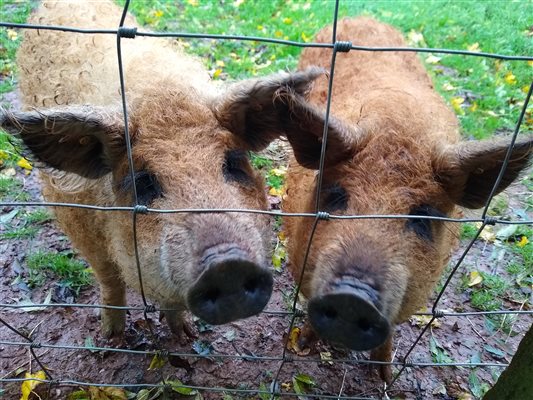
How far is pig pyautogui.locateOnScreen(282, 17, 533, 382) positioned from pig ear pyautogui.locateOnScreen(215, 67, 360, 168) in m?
0.02

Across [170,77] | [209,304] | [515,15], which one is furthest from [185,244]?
[515,15]

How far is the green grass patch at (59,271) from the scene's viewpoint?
4227 millimetres

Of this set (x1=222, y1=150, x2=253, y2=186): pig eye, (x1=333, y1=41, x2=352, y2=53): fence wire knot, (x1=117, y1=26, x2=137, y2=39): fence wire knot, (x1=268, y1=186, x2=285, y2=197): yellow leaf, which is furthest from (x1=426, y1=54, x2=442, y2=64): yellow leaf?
(x1=117, y1=26, x2=137, y2=39): fence wire knot

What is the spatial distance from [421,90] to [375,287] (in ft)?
7.21

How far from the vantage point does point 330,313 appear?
2.34 metres

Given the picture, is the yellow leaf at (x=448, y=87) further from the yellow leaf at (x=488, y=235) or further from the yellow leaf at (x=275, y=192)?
the yellow leaf at (x=275, y=192)

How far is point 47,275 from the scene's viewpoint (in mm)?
4309

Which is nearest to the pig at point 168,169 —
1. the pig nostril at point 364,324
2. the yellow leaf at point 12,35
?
the pig nostril at point 364,324

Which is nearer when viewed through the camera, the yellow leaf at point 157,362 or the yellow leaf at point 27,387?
the yellow leaf at point 27,387

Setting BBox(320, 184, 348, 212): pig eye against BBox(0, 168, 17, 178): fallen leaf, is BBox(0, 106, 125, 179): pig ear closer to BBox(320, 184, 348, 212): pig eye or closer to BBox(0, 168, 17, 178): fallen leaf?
BBox(320, 184, 348, 212): pig eye

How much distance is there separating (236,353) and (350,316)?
66.8 inches

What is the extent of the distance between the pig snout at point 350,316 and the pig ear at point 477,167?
2.93ft

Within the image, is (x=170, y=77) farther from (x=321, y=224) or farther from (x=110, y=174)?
(x=321, y=224)

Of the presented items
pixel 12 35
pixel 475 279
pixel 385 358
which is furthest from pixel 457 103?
pixel 12 35
